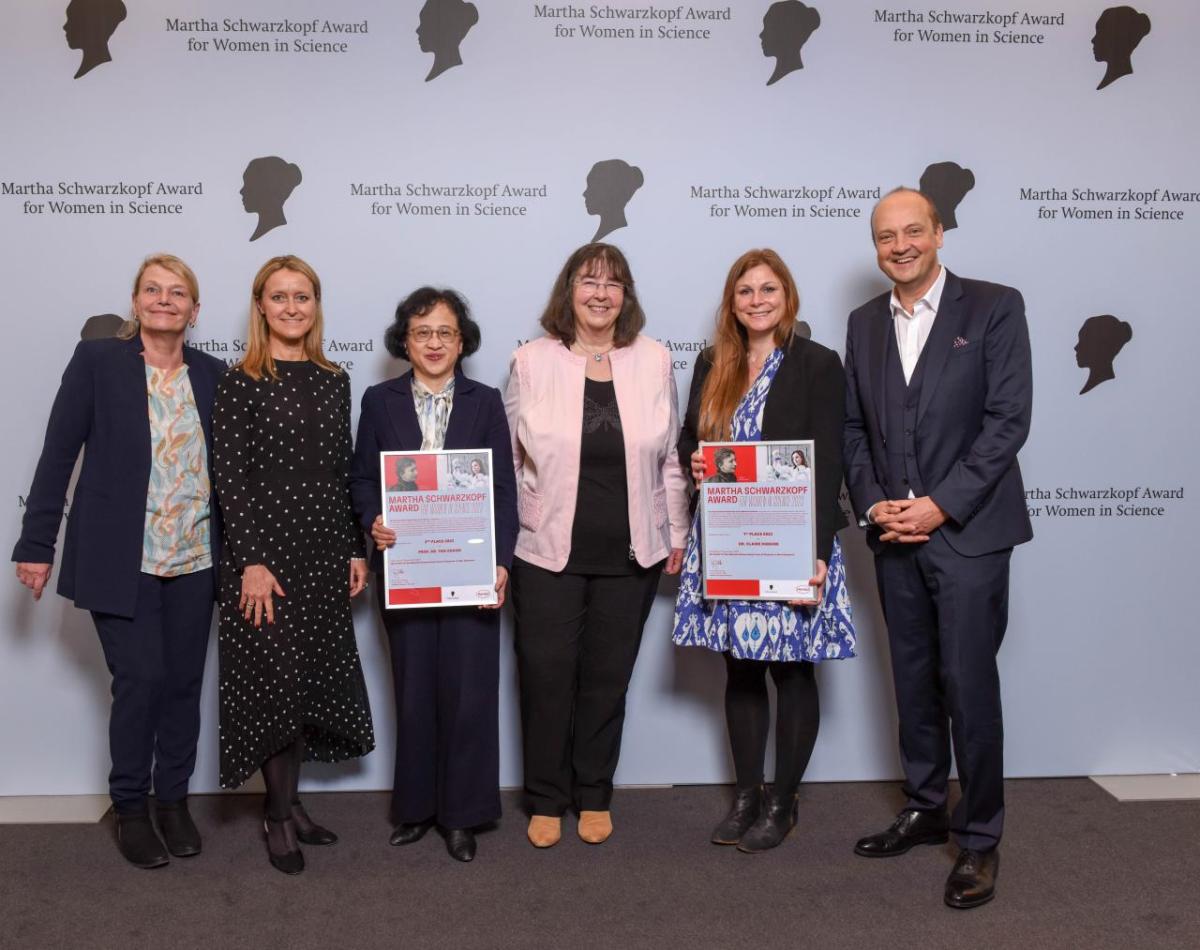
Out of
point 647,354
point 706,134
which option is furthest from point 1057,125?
point 647,354

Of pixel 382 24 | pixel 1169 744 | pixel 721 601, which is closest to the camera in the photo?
pixel 721 601

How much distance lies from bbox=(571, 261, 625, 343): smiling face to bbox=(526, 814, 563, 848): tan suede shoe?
1.46 m

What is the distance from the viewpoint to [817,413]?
2.67 meters

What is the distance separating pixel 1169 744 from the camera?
3371 millimetres

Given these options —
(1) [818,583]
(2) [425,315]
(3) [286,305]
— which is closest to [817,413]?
(1) [818,583]

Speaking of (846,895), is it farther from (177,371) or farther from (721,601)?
(177,371)

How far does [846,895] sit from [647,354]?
158 cm

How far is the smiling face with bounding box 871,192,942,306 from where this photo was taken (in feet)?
8.38

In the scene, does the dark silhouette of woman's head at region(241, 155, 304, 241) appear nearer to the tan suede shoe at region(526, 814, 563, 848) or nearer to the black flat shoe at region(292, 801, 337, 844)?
the black flat shoe at region(292, 801, 337, 844)

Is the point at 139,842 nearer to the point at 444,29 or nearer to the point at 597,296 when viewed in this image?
the point at 597,296

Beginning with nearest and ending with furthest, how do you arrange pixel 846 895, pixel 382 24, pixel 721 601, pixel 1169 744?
1. pixel 846 895
2. pixel 721 601
3. pixel 382 24
4. pixel 1169 744

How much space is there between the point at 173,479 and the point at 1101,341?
2.99 metres

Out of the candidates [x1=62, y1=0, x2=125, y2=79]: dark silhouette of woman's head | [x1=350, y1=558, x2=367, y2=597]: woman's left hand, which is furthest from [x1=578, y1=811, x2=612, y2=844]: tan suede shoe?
[x1=62, y1=0, x2=125, y2=79]: dark silhouette of woman's head

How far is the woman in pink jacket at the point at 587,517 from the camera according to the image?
2766 mm
